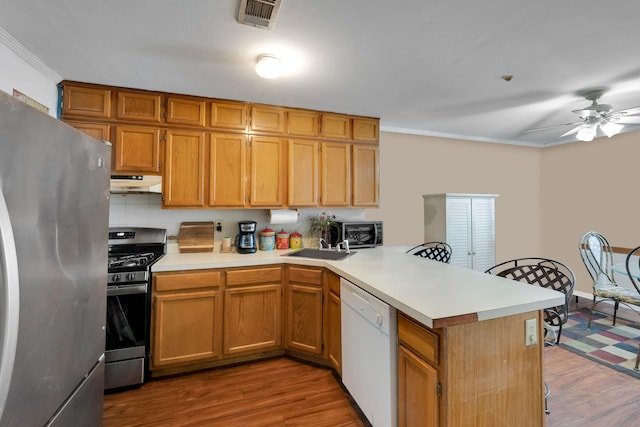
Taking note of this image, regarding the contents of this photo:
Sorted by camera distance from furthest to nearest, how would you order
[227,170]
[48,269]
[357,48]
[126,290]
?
[227,170] → [126,290] → [357,48] → [48,269]

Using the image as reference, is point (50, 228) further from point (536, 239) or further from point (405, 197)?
point (536, 239)

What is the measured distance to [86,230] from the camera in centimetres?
119

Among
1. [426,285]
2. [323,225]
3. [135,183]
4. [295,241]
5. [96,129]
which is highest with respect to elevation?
[96,129]

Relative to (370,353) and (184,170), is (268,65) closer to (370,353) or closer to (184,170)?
(184,170)

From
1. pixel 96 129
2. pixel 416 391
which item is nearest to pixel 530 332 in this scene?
pixel 416 391

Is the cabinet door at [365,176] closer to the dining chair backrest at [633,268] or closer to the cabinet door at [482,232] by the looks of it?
the cabinet door at [482,232]

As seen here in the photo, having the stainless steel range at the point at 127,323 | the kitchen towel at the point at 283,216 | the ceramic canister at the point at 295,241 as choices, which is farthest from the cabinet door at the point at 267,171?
the stainless steel range at the point at 127,323

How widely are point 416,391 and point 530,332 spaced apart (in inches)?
24.2

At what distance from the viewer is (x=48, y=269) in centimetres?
92

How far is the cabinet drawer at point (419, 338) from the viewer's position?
1.22m

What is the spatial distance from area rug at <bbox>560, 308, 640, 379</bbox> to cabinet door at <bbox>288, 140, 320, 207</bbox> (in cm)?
288

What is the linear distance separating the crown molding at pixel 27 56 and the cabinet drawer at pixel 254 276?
2.04 metres

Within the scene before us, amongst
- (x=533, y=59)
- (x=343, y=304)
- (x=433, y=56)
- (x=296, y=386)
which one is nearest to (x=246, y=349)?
(x=296, y=386)

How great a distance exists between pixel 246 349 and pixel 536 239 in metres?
4.92
